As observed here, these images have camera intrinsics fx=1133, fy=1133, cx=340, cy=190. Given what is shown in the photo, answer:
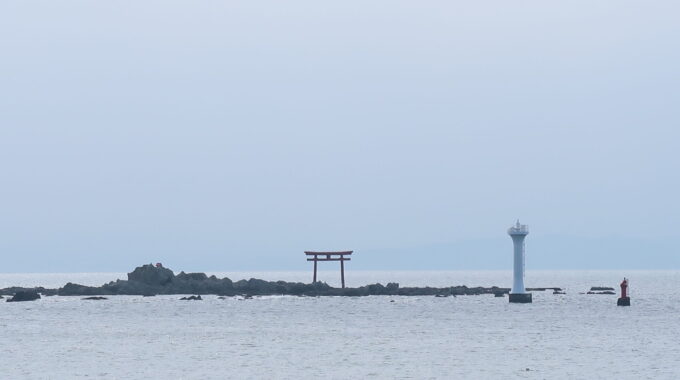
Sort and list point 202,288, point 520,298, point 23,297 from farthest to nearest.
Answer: point 202,288 → point 23,297 → point 520,298

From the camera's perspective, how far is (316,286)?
121m

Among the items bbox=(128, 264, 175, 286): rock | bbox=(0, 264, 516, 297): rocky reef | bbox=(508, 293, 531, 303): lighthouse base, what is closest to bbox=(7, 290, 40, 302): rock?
bbox=(0, 264, 516, 297): rocky reef

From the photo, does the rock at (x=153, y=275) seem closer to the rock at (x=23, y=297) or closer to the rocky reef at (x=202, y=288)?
Result: the rocky reef at (x=202, y=288)

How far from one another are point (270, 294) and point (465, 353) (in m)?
70.5

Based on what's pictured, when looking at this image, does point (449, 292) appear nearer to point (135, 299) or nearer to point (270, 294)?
point (270, 294)

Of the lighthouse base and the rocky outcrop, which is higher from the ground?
the rocky outcrop

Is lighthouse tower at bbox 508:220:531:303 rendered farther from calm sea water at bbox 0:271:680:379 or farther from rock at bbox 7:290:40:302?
rock at bbox 7:290:40:302

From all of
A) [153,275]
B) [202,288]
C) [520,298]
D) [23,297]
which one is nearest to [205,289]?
[202,288]

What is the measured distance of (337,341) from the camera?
61719 mm

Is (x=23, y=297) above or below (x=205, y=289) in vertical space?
below

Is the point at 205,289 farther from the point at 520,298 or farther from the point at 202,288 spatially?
the point at 520,298

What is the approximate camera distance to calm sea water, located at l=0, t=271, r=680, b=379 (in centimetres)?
4700

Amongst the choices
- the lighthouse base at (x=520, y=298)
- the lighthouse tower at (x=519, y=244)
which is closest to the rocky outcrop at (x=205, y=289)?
the lighthouse base at (x=520, y=298)

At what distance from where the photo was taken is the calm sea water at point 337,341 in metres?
47.0
